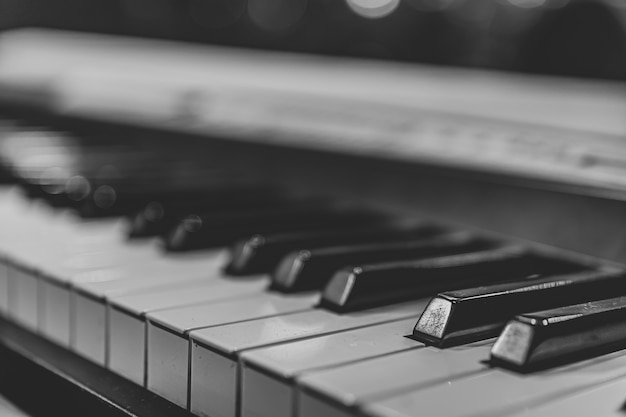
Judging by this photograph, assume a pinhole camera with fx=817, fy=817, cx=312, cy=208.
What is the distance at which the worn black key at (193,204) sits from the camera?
1.21 metres

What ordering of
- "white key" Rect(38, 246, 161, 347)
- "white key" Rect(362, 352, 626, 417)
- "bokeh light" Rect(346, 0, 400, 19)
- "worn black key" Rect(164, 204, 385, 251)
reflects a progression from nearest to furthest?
"white key" Rect(362, 352, 626, 417), "white key" Rect(38, 246, 161, 347), "worn black key" Rect(164, 204, 385, 251), "bokeh light" Rect(346, 0, 400, 19)

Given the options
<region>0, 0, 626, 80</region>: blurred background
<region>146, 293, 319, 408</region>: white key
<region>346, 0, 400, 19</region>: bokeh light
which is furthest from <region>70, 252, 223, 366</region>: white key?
<region>346, 0, 400, 19</region>: bokeh light

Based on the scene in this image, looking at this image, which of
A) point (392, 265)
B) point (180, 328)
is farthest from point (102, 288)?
point (392, 265)

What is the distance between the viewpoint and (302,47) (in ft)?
6.81

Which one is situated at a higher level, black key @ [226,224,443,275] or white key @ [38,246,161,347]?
black key @ [226,224,443,275]

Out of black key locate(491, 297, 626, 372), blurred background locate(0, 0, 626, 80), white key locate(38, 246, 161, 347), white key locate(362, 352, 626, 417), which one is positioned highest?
blurred background locate(0, 0, 626, 80)

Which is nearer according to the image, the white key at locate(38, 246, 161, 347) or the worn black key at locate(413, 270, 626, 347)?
the worn black key at locate(413, 270, 626, 347)

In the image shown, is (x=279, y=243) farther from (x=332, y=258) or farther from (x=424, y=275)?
(x=424, y=275)

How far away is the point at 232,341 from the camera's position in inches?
28.6

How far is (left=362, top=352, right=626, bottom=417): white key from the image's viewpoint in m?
0.58

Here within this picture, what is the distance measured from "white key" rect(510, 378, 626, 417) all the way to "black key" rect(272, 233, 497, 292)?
37 centimetres

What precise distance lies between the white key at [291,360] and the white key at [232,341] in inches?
0.6

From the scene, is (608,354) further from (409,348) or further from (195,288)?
(195,288)

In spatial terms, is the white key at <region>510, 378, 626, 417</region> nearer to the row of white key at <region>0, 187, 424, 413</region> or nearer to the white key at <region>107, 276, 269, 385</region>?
the row of white key at <region>0, 187, 424, 413</region>
